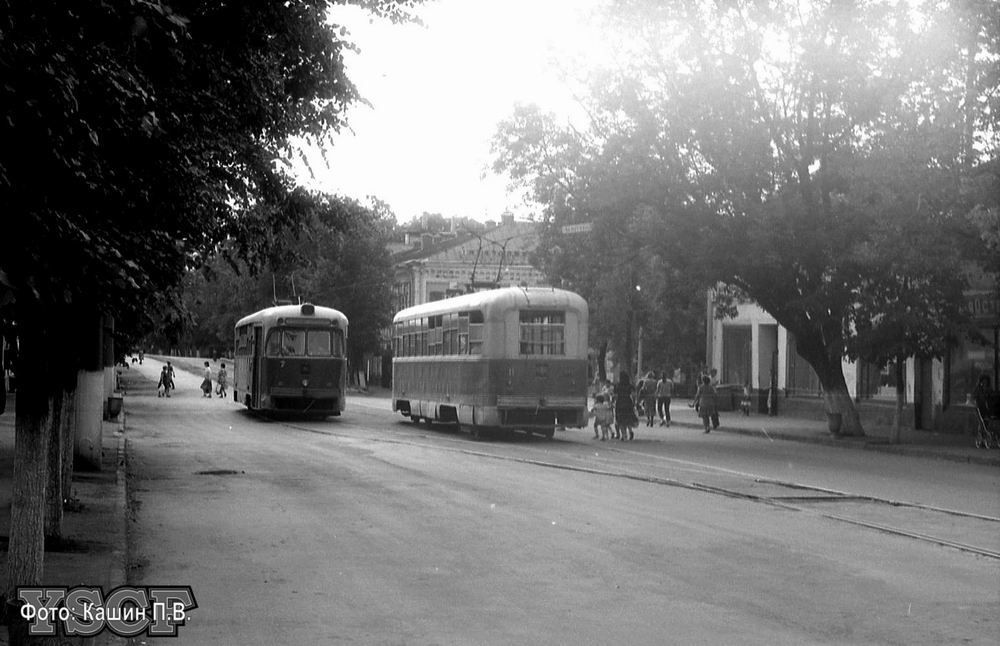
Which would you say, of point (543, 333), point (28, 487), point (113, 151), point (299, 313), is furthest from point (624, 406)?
point (113, 151)

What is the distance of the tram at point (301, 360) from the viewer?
39844 mm

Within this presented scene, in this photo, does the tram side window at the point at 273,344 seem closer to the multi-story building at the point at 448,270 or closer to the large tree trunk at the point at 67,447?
the large tree trunk at the point at 67,447

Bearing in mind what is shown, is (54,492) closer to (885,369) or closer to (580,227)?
(580,227)

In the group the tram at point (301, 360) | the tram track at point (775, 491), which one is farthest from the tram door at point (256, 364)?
the tram track at point (775, 491)

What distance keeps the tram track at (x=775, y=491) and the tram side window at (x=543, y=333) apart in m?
2.89

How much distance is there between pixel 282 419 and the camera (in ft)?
135

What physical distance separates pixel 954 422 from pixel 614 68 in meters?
13.3

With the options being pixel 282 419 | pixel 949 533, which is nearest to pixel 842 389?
pixel 282 419

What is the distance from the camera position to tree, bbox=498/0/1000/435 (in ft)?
103

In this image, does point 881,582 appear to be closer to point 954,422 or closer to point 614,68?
point 614,68

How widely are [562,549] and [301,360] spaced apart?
27782mm

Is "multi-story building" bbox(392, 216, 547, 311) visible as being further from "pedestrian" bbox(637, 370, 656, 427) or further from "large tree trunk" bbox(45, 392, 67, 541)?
"large tree trunk" bbox(45, 392, 67, 541)

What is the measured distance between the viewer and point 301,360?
39.8m

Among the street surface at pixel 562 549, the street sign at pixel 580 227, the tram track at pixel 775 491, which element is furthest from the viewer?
the street sign at pixel 580 227
